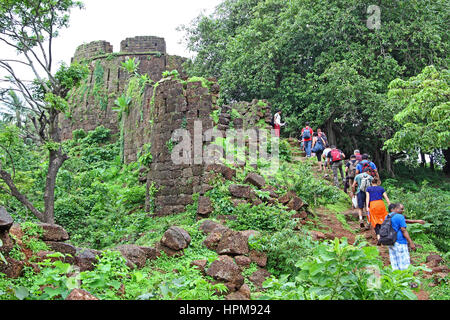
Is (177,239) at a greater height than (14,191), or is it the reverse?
(14,191)

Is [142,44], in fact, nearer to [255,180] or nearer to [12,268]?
[255,180]

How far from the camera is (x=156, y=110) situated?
37.4 ft

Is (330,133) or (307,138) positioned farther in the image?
(330,133)

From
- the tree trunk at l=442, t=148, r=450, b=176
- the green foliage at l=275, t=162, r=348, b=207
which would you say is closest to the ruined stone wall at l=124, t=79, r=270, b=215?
the green foliage at l=275, t=162, r=348, b=207

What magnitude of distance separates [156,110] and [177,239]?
16.0 feet

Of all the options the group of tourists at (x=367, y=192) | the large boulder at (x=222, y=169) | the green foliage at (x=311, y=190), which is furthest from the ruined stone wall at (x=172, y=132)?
the group of tourists at (x=367, y=192)

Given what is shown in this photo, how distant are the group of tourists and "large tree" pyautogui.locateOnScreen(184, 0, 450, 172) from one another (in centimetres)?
271

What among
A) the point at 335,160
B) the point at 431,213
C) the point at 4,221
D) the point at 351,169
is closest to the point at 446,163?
the point at 335,160

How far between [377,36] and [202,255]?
13.9m

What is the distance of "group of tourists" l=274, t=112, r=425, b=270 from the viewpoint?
6.77 metres
